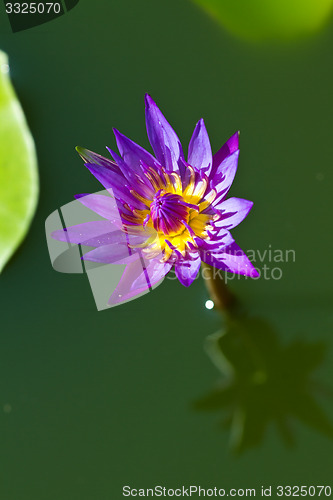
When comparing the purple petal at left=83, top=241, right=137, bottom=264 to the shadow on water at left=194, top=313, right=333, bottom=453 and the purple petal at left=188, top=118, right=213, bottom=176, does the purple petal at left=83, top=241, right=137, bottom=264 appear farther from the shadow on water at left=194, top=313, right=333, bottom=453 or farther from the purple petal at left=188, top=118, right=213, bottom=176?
the shadow on water at left=194, top=313, right=333, bottom=453

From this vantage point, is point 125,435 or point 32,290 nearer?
point 125,435

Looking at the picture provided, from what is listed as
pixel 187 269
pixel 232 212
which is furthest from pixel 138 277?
pixel 232 212

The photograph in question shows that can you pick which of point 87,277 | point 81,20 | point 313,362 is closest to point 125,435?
point 87,277

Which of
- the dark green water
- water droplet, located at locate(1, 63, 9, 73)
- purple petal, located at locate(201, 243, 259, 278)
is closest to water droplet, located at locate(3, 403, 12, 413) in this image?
the dark green water

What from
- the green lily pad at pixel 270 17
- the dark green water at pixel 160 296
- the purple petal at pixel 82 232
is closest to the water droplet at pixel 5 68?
the dark green water at pixel 160 296

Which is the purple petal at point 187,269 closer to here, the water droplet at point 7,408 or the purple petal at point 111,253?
the purple petal at point 111,253

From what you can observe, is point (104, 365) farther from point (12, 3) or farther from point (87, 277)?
point (12, 3)
